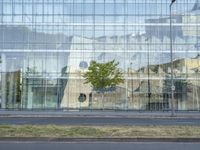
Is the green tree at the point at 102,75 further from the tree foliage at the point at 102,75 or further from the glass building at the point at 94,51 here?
the glass building at the point at 94,51

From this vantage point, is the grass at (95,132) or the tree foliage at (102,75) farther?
the tree foliage at (102,75)

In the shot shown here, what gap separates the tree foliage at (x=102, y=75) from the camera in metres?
57.9

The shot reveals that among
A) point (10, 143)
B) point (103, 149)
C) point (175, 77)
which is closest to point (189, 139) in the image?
point (103, 149)

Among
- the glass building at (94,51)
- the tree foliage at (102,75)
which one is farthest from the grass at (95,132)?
the glass building at (94,51)

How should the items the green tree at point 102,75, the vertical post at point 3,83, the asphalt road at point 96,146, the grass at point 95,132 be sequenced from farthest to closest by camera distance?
the vertical post at point 3,83 < the green tree at point 102,75 < the grass at point 95,132 < the asphalt road at point 96,146

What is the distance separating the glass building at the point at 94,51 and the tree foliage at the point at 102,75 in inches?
138

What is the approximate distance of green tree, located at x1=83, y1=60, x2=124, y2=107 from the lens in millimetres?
57906

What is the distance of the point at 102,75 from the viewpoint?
58000 millimetres

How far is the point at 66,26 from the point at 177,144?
157 feet

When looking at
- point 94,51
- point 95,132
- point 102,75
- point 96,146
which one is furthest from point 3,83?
point 96,146

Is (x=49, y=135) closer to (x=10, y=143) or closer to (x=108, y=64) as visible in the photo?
(x=10, y=143)

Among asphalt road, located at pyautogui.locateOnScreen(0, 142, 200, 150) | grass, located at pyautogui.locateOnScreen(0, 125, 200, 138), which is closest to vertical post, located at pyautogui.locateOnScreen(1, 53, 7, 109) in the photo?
grass, located at pyautogui.locateOnScreen(0, 125, 200, 138)

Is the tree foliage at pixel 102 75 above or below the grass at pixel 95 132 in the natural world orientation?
above

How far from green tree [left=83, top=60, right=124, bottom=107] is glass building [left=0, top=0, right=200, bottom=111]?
3449mm
